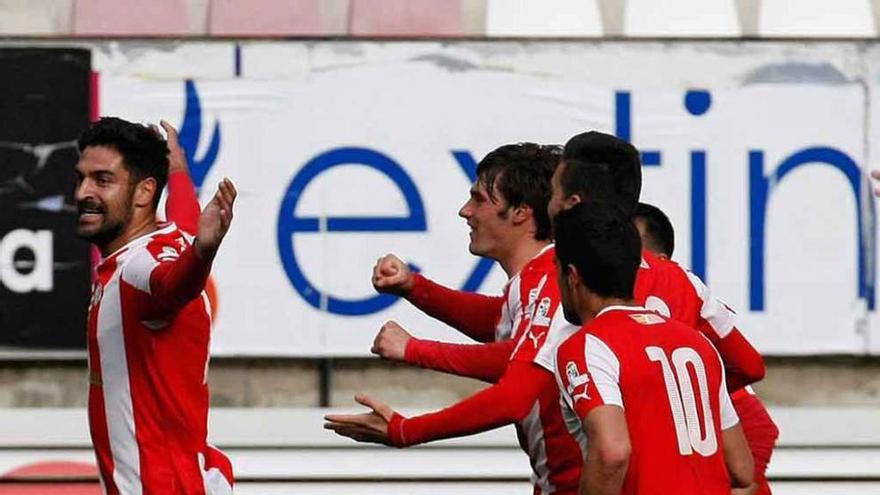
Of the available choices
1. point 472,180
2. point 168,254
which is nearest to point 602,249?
point 168,254

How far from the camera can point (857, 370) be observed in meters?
9.02

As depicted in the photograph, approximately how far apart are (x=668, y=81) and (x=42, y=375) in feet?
10.6

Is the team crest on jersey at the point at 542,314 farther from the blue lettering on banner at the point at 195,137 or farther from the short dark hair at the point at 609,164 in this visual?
the blue lettering on banner at the point at 195,137

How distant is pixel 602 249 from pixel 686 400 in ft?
1.19

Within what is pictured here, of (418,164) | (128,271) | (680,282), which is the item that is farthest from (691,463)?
(418,164)

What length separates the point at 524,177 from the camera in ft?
16.5

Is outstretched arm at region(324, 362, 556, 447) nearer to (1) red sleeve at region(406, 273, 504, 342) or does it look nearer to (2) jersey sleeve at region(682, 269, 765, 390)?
(2) jersey sleeve at region(682, 269, 765, 390)

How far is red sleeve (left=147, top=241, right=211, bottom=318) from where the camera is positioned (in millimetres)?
4363

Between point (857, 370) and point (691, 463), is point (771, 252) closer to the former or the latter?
point (857, 370)

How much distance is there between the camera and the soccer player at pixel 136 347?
466cm

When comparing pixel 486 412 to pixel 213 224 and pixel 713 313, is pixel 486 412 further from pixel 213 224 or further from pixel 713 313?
pixel 213 224

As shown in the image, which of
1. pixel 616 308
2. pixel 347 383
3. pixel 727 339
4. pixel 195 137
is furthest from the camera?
pixel 347 383

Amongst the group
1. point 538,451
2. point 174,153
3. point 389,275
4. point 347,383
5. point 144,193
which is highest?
point 174,153

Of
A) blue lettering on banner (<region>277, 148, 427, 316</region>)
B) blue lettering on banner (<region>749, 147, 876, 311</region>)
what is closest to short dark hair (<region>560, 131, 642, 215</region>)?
blue lettering on banner (<region>277, 148, 427, 316</region>)
